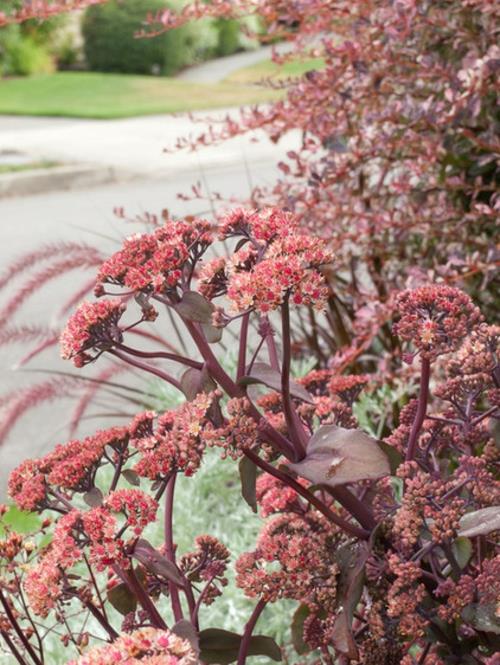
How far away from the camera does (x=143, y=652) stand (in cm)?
104

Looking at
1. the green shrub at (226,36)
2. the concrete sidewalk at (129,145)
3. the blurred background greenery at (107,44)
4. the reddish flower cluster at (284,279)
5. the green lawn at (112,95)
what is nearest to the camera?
the reddish flower cluster at (284,279)

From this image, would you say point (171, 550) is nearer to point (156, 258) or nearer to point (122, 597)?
point (122, 597)

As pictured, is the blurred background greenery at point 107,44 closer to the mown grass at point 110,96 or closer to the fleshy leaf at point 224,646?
the mown grass at point 110,96

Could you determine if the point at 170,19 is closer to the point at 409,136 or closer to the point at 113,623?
the point at 409,136

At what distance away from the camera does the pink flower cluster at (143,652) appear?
39.2 inches

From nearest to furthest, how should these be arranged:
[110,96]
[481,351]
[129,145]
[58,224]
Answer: [481,351], [58,224], [129,145], [110,96]

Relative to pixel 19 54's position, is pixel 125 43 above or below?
below

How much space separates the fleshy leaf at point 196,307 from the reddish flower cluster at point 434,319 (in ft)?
0.75

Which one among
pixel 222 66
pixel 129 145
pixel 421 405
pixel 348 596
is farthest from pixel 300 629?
pixel 222 66

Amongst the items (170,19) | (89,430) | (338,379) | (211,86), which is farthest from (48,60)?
(338,379)

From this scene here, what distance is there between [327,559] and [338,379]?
387 millimetres

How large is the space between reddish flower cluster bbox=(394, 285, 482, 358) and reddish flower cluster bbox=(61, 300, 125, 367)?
334mm

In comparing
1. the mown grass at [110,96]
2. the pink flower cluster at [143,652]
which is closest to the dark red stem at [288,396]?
the pink flower cluster at [143,652]

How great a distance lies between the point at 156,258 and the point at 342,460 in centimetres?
30
